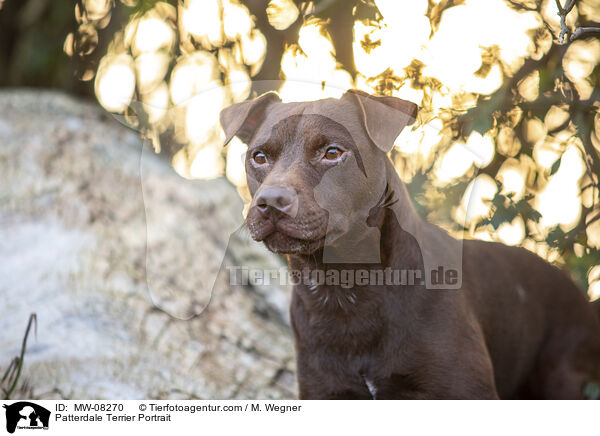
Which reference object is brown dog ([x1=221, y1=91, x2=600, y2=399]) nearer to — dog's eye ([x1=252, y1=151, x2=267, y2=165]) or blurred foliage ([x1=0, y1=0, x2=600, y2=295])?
dog's eye ([x1=252, y1=151, x2=267, y2=165])

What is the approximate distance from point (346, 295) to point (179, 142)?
4.08 ft

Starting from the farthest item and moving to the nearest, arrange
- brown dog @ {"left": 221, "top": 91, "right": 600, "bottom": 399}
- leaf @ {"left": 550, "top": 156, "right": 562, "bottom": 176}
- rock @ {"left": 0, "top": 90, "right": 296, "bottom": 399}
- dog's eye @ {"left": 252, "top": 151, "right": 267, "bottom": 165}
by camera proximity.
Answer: rock @ {"left": 0, "top": 90, "right": 296, "bottom": 399} → leaf @ {"left": 550, "top": 156, "right": 562, "bottom": 176} → dog's eye @ {"left": 252, "top": 151, "right": 267, "bottom": 165} → brown dog @ {"left": 221, "top": 91, "right": 600, "bottom": 399}

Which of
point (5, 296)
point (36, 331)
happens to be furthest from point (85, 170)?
point (36, 331)

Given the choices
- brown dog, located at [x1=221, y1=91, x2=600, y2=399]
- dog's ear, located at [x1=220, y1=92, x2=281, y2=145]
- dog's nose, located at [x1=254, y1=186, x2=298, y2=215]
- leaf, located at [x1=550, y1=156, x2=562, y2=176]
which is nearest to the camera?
dog's nose, located at [x1=254, y1=186, x2=298, y2=215]

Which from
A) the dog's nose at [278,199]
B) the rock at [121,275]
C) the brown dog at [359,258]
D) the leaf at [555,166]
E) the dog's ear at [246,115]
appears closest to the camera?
the dog's nose at [278,199]

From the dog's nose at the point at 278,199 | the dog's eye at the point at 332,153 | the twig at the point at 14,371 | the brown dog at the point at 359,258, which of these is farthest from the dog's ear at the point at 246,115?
the twig at the point at 14,371

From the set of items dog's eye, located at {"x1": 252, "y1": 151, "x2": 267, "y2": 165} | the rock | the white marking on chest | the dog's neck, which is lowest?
the rock

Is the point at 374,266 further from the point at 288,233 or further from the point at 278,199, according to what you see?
the point at 278,199

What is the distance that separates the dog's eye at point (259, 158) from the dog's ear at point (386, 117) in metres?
0.44

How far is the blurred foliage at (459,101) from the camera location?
2.97m
